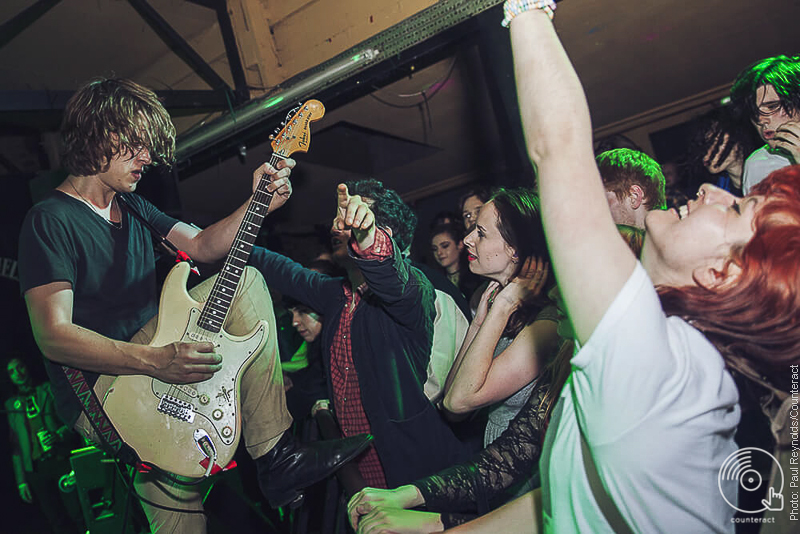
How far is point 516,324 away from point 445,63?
3.11 metres

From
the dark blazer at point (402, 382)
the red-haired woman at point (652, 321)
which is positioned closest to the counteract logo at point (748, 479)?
the red-haired woman at point (652, 321)

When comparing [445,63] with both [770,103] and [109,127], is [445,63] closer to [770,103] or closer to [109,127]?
[770,103]

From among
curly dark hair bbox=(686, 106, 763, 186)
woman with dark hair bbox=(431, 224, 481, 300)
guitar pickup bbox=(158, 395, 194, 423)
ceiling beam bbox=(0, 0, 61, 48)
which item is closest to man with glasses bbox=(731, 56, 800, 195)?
curly dark hair bbox=(686, 106, 763, 186)

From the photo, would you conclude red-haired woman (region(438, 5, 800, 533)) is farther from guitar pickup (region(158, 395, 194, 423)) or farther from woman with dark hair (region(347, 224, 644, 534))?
guitar pickup (region(158, 395, 194, 423))

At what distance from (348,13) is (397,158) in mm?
2968

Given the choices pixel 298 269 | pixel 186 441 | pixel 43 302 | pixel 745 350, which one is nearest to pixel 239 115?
pixel 298 269

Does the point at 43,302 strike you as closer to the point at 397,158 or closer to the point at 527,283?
the point at 527,283

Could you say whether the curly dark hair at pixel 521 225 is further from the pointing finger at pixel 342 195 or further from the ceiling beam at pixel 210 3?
the ceiling beam at pixel 210 3

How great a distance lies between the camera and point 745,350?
0.84 metres

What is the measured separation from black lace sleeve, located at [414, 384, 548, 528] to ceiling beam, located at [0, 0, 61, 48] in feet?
13.7

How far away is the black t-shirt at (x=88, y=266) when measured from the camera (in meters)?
1.72

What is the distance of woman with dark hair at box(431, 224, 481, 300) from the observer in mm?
3924

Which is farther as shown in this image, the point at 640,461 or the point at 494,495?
the point at 494,495

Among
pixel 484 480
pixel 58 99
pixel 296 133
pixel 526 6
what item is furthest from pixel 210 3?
pixel 484 480
